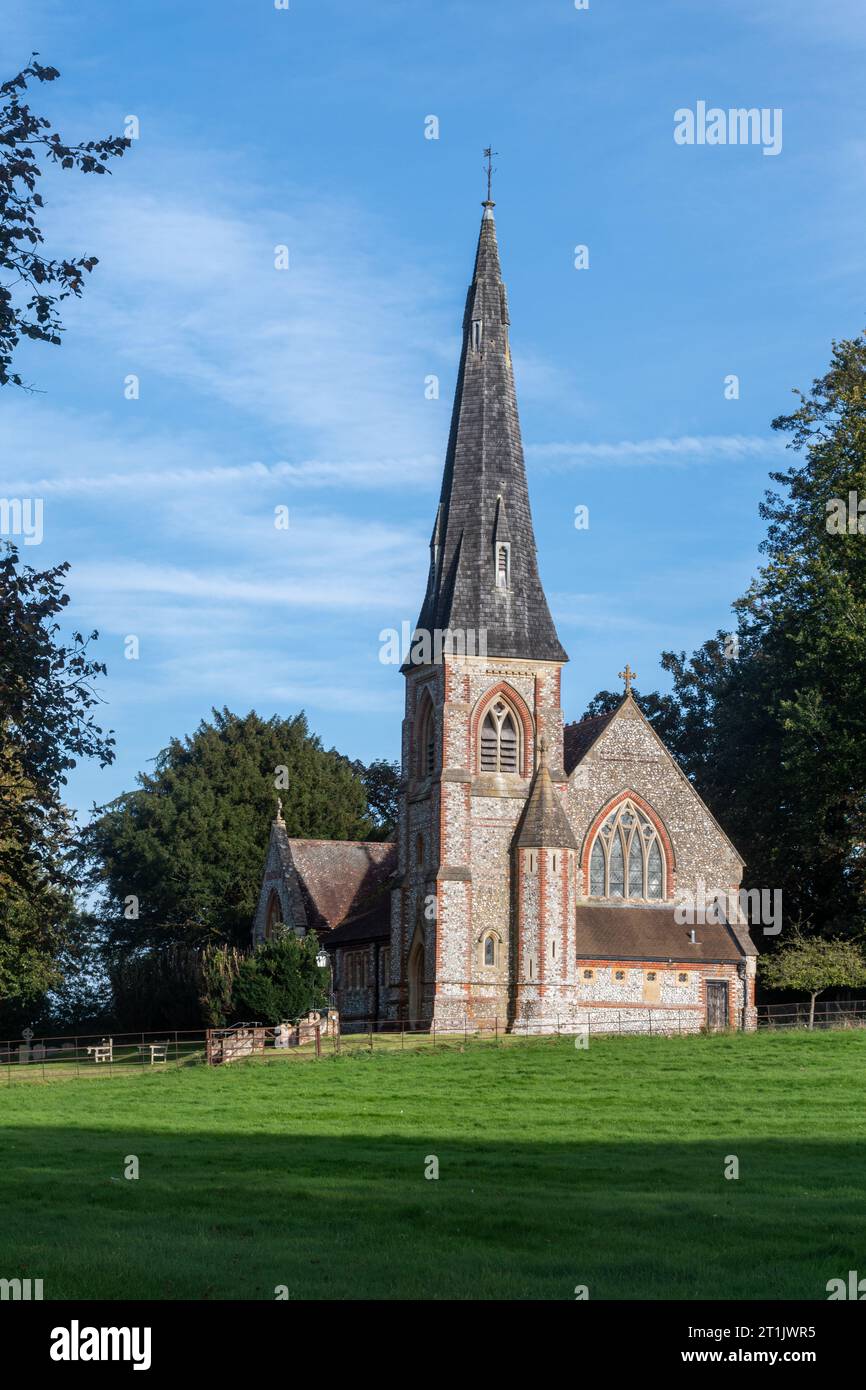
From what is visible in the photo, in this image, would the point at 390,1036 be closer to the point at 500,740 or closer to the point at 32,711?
the point at 500,740

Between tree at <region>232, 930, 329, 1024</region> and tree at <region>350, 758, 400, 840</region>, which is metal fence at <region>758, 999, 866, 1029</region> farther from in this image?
tree at <region>350, 758, 400, 840</region>

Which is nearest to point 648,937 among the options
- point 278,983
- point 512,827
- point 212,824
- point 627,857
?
point 627,857

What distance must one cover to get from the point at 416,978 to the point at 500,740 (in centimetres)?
799

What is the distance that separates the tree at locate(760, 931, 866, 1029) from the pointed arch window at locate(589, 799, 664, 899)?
470cm

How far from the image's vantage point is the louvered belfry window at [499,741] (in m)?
53.0

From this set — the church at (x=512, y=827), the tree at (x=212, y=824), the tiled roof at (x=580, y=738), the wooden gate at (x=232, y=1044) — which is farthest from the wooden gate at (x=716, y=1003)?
the tree at (x=212, y=824)

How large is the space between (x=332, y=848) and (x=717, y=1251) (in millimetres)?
49436

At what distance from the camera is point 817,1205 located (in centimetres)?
1817

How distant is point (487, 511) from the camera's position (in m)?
54.9

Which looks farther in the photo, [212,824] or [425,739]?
Result: [212,824]

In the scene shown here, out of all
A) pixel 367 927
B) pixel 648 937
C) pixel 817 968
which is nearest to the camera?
pixel 817 968

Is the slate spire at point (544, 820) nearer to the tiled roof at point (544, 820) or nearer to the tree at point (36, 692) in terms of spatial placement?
the tiled roof at point (544, 820)

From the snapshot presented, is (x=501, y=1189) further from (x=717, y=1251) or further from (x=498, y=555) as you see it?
(x=498, y=555)

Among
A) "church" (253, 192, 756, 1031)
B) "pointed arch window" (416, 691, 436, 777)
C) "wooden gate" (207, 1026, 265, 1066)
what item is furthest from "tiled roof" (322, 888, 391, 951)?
"wooden gate" (207, 1026, 265, 1066)
